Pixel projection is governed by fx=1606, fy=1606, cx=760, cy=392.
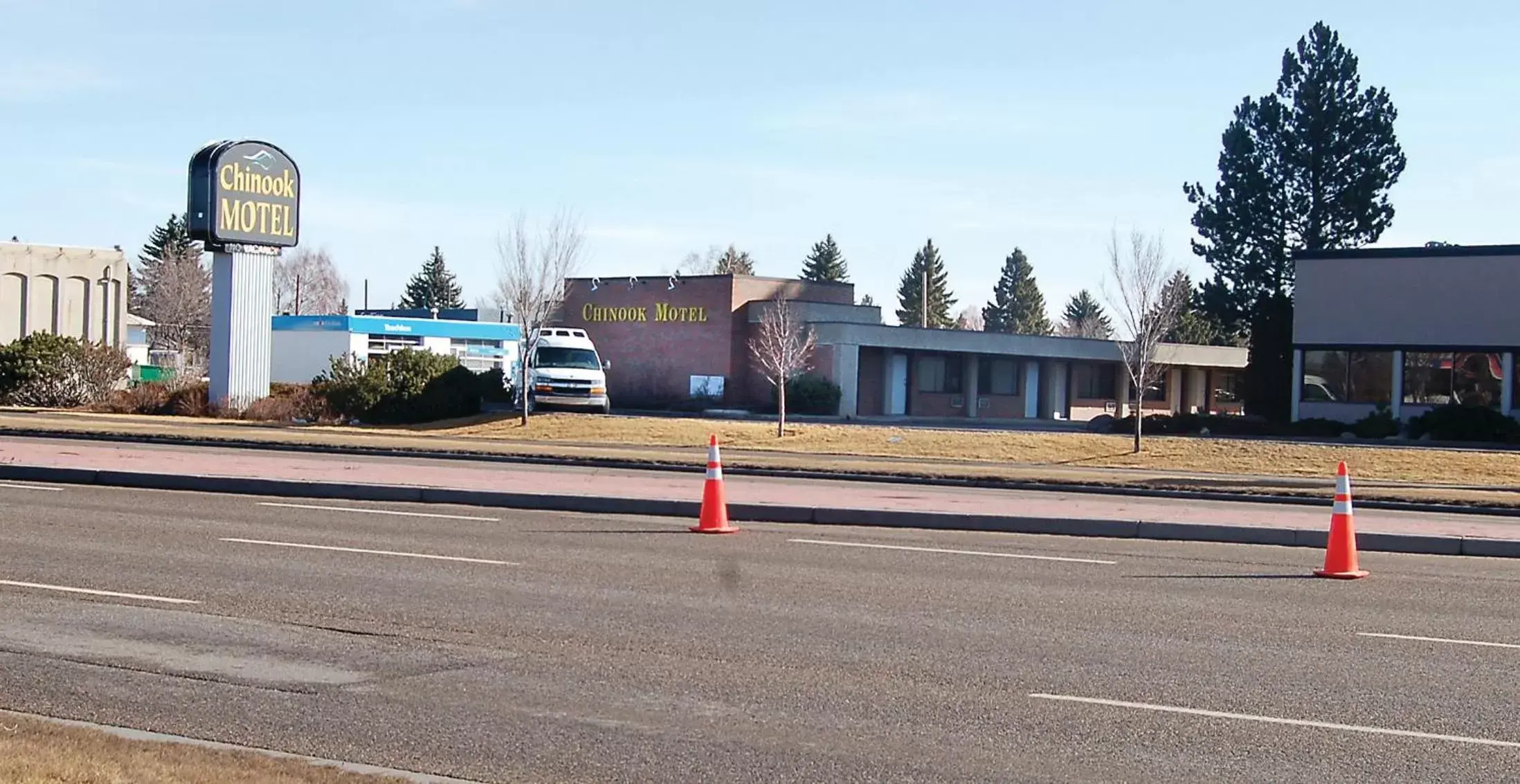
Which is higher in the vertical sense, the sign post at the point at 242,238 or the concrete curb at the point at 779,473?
the sign post at the point at 242,238

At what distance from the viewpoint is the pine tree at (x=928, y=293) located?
12888 cm

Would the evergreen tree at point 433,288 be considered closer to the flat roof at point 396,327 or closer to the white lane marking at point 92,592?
the flat roof at point 396,327

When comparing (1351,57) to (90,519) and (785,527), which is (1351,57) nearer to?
(785,527)

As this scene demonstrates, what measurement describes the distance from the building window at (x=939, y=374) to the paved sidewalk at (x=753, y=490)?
34.1 m

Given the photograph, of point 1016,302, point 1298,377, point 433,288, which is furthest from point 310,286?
point 1298,377

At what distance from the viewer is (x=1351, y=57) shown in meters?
56.5

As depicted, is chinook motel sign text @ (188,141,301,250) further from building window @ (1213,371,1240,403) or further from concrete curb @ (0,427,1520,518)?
building window @ (1213,371,1240,403)

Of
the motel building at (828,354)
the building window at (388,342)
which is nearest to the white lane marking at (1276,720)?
the motel building at (828,354)

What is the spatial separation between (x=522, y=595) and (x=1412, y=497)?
15.6 meters

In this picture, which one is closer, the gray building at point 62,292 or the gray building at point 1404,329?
the gray building at point 1404,329

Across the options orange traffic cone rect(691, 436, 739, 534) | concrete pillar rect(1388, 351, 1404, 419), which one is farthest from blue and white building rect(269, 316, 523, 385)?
orange traffic cone rect(691, 436, 739, 534)

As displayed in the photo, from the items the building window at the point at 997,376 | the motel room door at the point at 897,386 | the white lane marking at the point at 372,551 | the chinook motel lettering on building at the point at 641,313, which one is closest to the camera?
the white lane marking at the point at 372,551

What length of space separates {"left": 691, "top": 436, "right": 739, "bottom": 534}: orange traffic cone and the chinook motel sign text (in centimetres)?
3029

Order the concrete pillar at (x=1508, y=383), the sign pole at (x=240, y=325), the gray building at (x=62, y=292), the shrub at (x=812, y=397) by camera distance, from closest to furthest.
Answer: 1. the sign pole at (x=240, y=325)
2. the concrete pillar at (x=1508, y=383)
3. the shrub at (x=812, y=397)
4. the gray building at (x=62, y=292)
